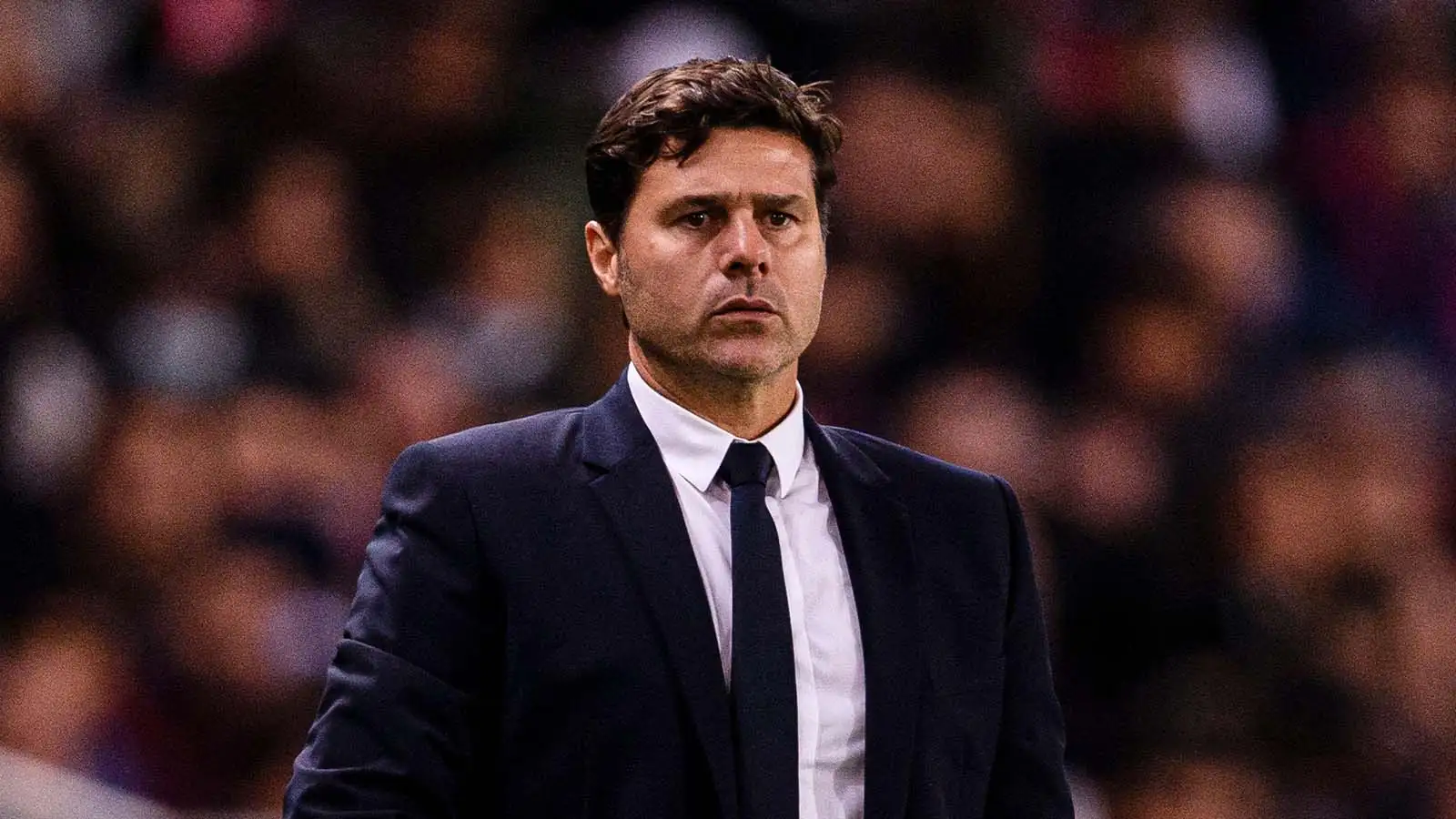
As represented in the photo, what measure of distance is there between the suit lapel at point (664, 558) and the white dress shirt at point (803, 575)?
3 centimetres

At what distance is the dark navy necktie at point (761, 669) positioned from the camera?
6.33 ft

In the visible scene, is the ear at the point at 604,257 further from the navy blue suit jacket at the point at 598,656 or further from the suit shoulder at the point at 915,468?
the suit shoulder at the point at 915,468

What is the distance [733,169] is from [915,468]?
41 centimetres

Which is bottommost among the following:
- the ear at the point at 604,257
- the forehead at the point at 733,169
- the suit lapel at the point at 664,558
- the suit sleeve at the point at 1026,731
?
the suit sleeve at the point at 1026,731

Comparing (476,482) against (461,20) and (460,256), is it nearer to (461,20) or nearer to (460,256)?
(460,256)

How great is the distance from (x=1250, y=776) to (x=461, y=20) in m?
2.77

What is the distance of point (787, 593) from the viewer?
2068 mm

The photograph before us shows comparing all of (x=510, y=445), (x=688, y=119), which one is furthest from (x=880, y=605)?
(x=688, y=119)

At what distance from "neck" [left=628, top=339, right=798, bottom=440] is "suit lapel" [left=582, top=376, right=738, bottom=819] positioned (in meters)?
0.05

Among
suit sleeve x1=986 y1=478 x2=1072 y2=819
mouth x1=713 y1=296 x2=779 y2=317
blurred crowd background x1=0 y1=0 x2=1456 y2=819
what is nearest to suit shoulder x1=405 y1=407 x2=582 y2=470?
mouth x1=713 y1=296 x2=779 y2=317

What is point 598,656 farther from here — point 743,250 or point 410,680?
point 743,250

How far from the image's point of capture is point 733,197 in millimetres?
2105

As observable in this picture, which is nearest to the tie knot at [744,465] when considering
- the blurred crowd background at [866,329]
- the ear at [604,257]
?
the ear at [604,257]

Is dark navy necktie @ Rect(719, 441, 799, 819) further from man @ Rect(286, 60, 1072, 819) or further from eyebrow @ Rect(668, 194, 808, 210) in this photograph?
eyebrow @ Rect(668, 194, 808, 210)
